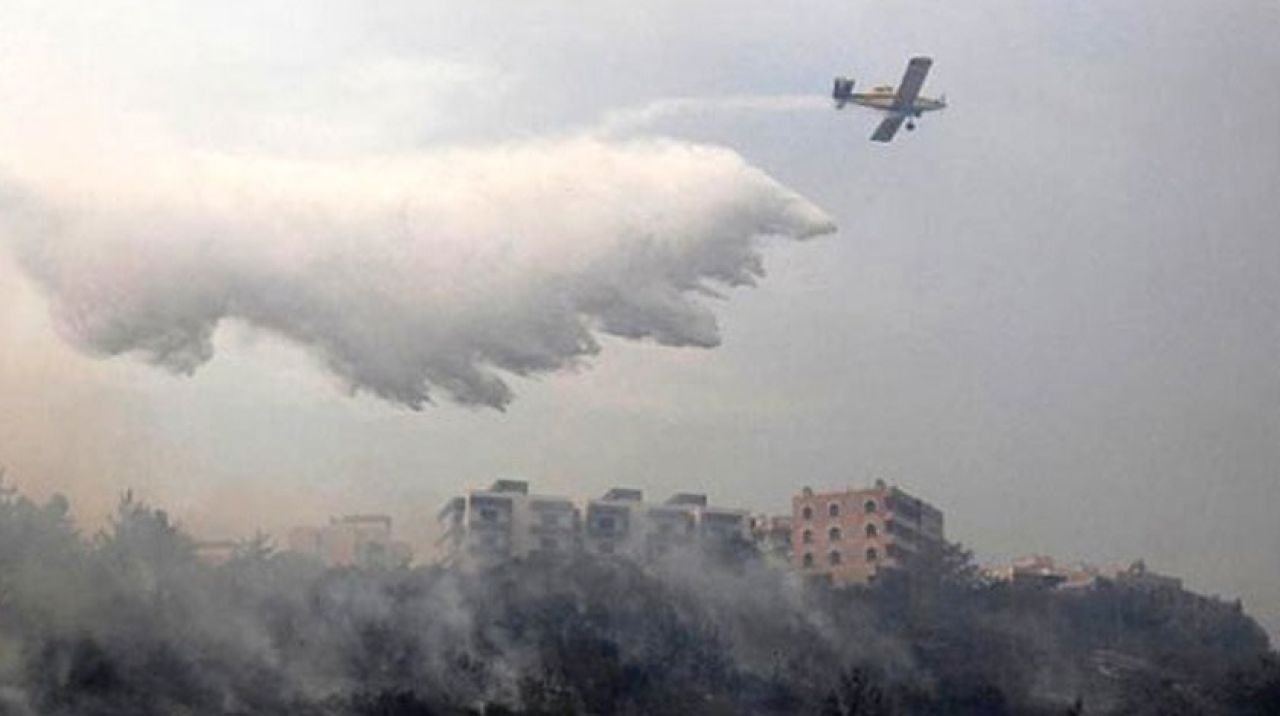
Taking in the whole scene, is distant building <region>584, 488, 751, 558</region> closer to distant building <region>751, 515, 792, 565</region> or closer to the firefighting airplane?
distant building <region>751, 515, 792, 565</region>

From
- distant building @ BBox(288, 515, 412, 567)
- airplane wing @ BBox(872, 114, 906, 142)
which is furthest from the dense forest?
airplane wing @ BBox(872, 114, 906, 142)

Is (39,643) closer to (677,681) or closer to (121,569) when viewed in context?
(121,569)

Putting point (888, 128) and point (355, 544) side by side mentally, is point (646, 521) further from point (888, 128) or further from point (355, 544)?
point (888, 128)

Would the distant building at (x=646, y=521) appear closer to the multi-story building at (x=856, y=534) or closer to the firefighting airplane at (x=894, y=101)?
the multi-story building at (x=856, y=534)

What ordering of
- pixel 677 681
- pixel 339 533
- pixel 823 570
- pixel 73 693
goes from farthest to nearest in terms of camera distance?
pixel 823 570 < pixel 339 533 < pixel 677 681 < pixel 73 693

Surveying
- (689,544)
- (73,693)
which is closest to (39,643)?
(73,693)

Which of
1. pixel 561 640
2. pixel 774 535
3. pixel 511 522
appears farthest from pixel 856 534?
pixel 561 640

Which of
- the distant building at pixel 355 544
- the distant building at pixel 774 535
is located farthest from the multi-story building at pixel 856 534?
the distant building at pixel 355 544
